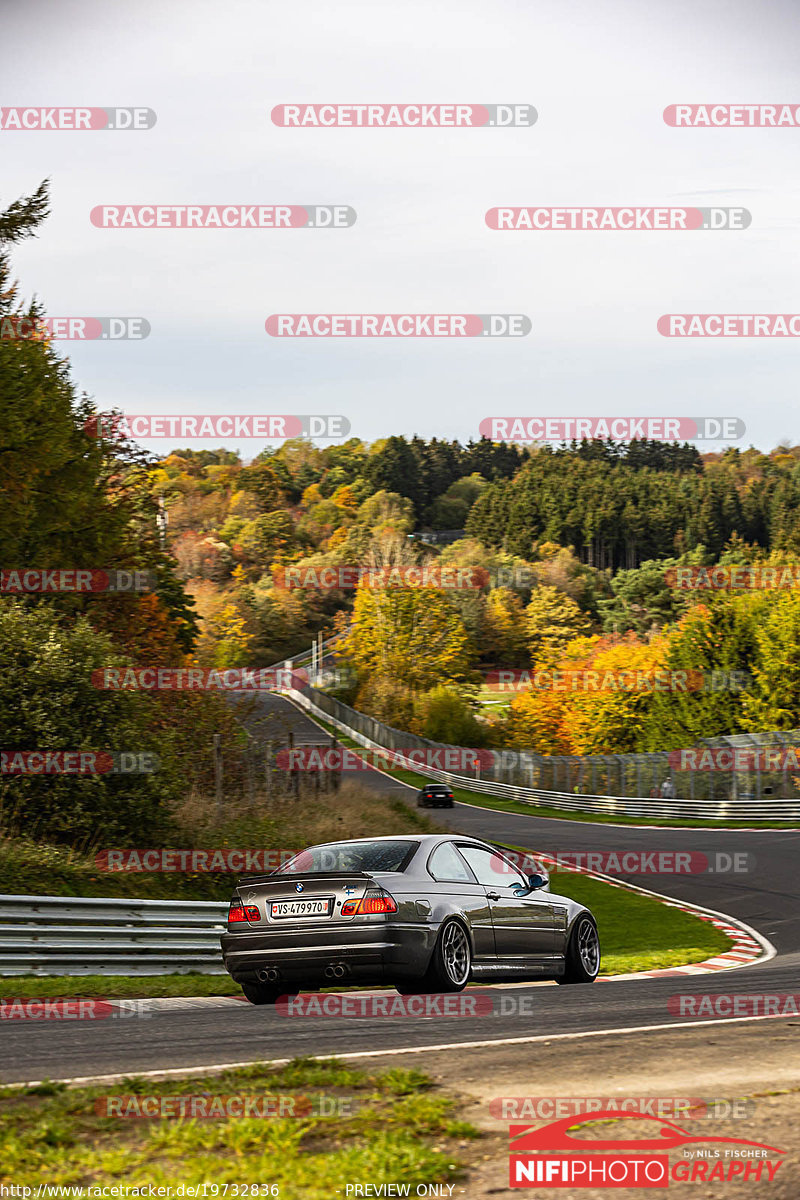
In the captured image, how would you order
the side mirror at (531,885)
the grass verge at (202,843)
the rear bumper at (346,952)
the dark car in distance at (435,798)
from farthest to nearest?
the dark car in distance at (435,798), the grass verge at (202,843), the side mirror at (531,885), the rear bumper at (346,952)

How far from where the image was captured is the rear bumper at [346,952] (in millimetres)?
9422

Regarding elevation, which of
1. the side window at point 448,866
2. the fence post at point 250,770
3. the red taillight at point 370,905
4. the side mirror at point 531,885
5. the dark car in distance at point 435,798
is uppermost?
the side window at point 448,866

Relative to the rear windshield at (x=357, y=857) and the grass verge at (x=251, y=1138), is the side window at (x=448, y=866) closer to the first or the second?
the rear windshield at (x=357, y=857)

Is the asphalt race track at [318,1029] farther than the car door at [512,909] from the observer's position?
No

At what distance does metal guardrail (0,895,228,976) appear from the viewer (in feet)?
39.0

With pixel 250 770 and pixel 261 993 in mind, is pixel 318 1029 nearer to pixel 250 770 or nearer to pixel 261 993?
pixel 261 993

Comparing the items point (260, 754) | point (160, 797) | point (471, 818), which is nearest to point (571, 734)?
point (471, 818)

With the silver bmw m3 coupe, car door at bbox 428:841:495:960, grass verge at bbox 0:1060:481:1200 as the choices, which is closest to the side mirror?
the silver bmw m3 coupe

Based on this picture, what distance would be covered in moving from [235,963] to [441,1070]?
4.43 m

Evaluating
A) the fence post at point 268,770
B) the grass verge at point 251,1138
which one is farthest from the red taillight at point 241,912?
the fence post at point 268,770

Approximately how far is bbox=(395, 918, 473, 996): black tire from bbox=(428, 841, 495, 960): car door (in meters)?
0.18

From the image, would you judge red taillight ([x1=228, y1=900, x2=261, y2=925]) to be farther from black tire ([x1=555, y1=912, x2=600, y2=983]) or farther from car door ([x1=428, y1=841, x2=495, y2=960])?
black tire ([x1=555, y1=912, x2=600, y2=983])

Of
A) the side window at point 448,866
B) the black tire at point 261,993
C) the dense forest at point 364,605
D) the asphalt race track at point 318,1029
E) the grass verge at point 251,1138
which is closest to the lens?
the grass verge at point 251,1138

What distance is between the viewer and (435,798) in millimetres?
54312
